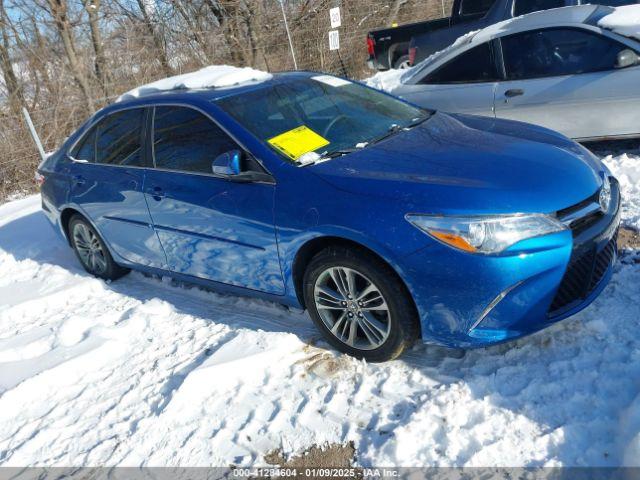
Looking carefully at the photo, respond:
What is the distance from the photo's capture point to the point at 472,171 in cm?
310

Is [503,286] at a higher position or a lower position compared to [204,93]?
lower

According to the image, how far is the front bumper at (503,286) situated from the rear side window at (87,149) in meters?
3.35

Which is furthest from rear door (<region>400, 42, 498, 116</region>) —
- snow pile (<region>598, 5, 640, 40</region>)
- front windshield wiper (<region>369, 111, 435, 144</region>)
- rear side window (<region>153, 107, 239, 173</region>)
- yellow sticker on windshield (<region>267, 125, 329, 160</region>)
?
rear side window (<region>153, 107, 239, 173</region>)

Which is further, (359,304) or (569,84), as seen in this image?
(569,84)

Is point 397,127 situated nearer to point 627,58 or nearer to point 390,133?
point 390,133

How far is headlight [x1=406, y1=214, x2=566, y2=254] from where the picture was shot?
2793 mm

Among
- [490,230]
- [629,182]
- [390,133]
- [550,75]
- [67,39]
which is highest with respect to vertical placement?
[67,39]

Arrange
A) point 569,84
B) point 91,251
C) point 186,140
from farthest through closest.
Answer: point 569,84, point 91,251, point 186,140

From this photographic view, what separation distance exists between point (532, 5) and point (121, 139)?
658 centimetres

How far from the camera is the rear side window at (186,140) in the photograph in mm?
3902

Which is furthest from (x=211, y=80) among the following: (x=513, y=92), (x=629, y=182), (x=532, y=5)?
(x=532, y=5)

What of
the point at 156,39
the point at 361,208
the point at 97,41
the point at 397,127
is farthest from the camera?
the point at 156,39

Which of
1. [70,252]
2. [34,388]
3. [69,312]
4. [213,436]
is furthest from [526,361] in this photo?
[70,252]

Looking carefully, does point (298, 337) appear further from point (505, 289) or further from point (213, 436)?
point (505, 289)
